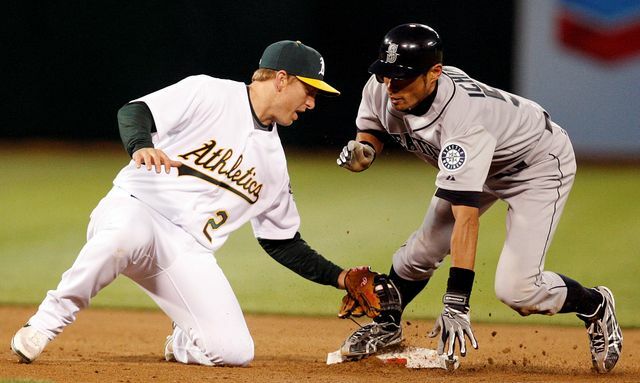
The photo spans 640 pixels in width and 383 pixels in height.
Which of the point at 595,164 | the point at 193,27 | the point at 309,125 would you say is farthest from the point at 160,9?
the point at 595,164

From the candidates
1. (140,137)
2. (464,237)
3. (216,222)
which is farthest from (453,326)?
(140,137)

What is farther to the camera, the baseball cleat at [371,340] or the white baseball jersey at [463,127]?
the baseball cleat at [371,340]

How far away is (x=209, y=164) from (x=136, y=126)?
1.76 ft

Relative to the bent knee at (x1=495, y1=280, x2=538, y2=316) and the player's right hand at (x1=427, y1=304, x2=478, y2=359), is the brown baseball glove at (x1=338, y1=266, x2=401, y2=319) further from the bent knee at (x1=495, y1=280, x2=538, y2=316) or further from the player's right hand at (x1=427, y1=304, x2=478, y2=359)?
the bent knee at (x1=495, y1=280, x2=538, y2=316)

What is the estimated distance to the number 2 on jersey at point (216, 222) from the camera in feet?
19.0

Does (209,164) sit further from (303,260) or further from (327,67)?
(327,67)

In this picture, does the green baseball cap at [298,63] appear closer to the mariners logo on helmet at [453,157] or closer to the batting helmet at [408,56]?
the batting helmet at [408,56]


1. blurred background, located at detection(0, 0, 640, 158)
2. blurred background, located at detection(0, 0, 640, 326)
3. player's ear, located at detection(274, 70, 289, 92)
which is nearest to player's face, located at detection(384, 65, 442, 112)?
player's ear, located at detection(274, 70, 289, 92)

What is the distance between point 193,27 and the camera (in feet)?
54.8

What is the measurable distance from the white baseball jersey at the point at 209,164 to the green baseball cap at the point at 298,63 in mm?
293

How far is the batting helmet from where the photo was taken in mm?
Answer: 5441

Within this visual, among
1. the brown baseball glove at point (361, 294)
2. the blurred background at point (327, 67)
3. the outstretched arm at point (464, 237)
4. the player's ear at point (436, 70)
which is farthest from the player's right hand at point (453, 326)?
the blurred background at point (327, 67)

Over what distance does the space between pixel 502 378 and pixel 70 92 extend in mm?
12714

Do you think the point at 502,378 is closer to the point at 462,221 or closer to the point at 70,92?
the point at 462,221
